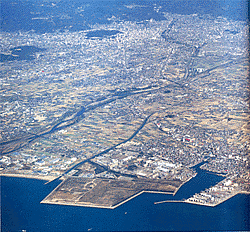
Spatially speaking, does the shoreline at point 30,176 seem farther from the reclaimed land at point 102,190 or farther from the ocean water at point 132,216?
the ocean water at point 132,216

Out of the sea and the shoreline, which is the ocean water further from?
the shoreline

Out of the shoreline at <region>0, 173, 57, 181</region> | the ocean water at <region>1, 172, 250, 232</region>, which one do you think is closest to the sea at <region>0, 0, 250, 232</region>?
the ocean water at <region>1, 172, 250, 232</region>

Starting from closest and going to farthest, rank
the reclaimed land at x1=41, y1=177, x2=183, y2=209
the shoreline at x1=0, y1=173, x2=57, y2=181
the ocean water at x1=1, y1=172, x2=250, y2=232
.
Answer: the ocean water at x1=1, y1=172, x2=250, y2=232 → the reclaimed land at x1=41, y1=177, x2=183, y2=209 → the shoreline at x1=0, y1=173, x2=57, y2=181

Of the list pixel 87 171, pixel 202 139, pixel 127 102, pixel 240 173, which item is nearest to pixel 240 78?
pixel 127 102

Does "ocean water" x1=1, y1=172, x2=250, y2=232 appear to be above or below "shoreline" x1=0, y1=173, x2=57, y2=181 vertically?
below

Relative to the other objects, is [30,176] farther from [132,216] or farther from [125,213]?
[132,216]

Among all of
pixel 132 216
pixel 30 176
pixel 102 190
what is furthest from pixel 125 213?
pixel 30 176

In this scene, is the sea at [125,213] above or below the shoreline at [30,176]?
below

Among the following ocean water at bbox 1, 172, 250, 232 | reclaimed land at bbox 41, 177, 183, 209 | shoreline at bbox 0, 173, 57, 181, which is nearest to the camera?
ocean water at bbox 1, 172, 250, 232

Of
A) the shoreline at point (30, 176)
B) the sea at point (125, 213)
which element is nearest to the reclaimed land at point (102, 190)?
the sea at point (125, 213)

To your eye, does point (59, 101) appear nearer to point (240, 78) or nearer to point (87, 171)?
point (87, 171)
